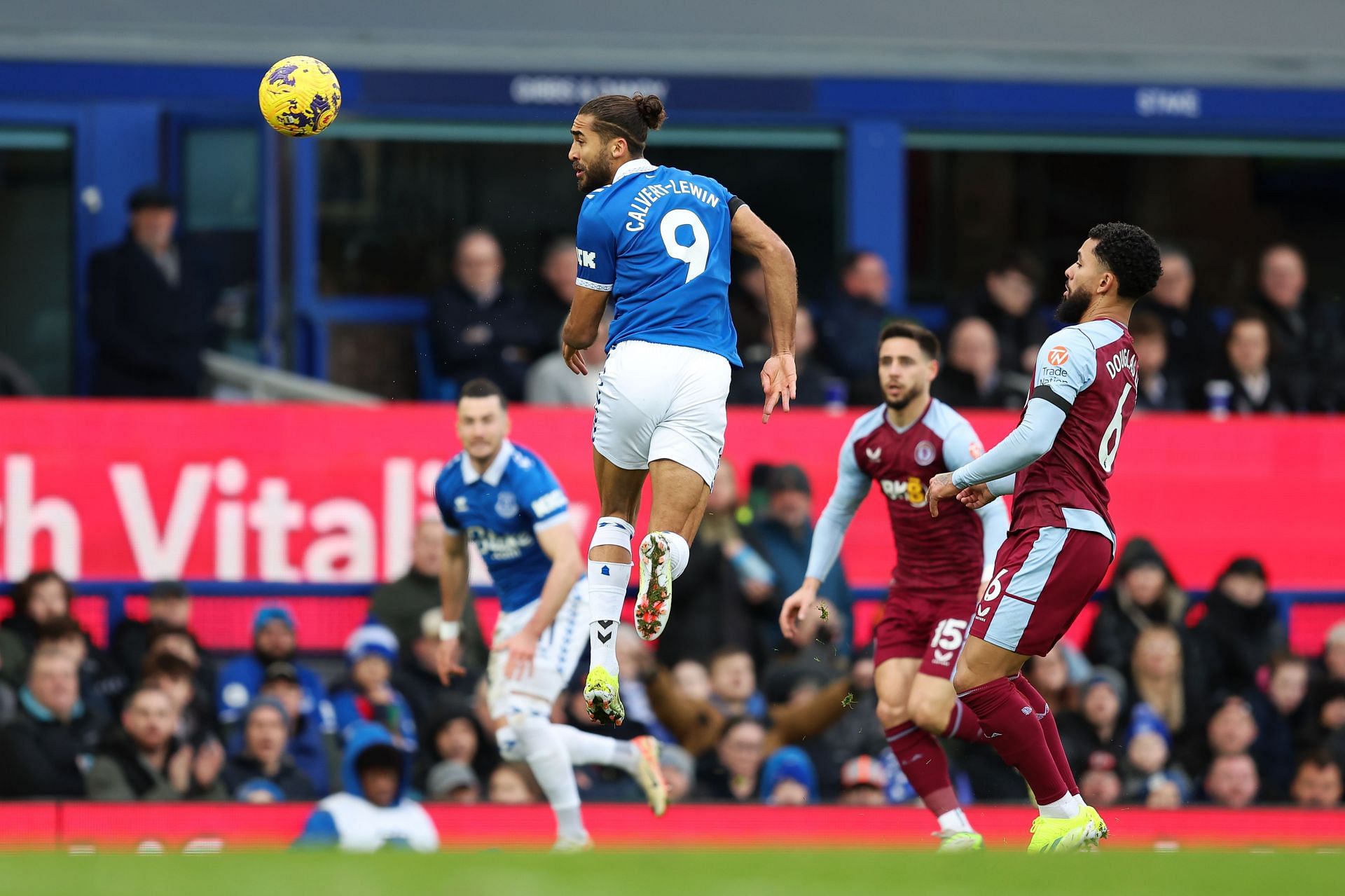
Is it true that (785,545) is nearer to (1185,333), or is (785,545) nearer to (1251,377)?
(1185,333)

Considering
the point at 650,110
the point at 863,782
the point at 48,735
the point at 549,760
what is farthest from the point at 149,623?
the point at 650,110

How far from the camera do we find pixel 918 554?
380 inches

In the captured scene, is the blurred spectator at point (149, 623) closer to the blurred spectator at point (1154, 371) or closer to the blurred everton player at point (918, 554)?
the blurred everton player at point (918, 554)

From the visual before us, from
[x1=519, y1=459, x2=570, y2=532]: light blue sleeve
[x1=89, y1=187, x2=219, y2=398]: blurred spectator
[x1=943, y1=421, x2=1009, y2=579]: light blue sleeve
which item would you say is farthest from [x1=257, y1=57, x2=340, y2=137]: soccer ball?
[x1=89, y1=187, x2=219, y2=398]: blurred spectator

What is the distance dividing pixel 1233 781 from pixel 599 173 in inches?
229

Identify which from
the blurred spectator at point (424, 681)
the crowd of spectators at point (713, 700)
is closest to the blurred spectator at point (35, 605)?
the crowd of spectators at point (713, 700)

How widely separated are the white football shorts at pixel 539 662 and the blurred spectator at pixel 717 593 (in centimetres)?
180

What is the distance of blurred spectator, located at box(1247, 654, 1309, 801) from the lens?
42.0 ft

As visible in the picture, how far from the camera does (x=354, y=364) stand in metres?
14.6

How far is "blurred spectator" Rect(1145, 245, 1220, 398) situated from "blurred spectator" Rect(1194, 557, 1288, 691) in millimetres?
1592

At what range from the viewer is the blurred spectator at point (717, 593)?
12508 mm

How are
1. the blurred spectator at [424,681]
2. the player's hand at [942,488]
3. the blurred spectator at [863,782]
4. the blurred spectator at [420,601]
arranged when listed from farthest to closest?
the blurred spectator at [420,601]
the blurred spectator at [424,681]
the blurred spectator at [863,782]
the player's hand at [942,488]

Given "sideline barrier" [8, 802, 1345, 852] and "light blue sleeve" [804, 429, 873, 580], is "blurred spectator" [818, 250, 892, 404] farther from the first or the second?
"light blue sleeve" [804, 429, 873, 580]

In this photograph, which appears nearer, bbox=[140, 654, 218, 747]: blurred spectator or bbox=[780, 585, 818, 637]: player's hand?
bbox=[780, 585, 818, 637]: player's hand
